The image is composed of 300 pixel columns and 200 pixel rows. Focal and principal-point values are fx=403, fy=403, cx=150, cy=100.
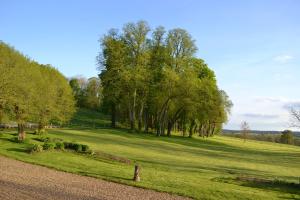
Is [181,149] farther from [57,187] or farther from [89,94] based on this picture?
[89,94]

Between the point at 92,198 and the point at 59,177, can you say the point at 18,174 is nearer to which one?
the point at 59,177

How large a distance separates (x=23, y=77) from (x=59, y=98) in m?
14.8

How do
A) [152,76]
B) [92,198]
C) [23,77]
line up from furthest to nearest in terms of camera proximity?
[152,76] → [23,77] → [92,198]

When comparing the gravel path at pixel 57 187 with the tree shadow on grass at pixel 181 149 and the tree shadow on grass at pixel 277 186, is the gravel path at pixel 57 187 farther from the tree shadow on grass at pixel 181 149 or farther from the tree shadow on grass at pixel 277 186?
the tree shadow on grass at pixel 181 149

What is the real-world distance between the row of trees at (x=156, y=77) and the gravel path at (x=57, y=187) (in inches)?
1750

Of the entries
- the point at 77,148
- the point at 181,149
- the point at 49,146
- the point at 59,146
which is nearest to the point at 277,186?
the point at 77,148

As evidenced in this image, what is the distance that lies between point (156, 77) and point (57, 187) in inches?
2150

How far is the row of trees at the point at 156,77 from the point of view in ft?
221

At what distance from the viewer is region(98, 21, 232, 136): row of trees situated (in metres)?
67.2

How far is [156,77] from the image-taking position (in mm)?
71312

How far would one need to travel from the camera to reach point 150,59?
234 feet

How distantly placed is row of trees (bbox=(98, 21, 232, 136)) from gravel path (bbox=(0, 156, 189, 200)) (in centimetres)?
4445

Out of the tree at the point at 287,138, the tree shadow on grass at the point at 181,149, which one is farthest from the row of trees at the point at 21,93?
the tree at the point at 287,138

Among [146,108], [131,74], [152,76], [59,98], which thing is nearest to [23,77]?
[59,98]
